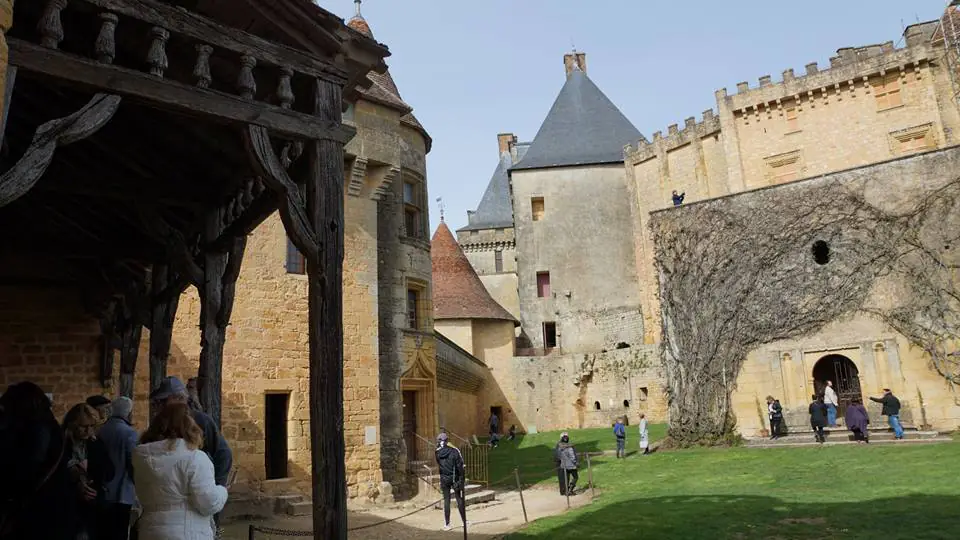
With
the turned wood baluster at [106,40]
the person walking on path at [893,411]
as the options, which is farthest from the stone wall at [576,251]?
the turned wood baluster at [106,40]

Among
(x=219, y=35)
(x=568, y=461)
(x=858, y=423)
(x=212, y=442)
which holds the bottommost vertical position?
(x=568, y=461)

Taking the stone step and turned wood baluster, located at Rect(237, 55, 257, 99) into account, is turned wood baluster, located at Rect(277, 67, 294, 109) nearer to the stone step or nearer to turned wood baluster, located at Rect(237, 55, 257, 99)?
turned wood baluster, located at Rect(237, 55, 257, 99)

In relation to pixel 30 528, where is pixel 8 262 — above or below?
above

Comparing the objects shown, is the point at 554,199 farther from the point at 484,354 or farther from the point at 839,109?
the point at 839,109

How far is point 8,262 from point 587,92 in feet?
121

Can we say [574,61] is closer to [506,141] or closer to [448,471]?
[506,141]

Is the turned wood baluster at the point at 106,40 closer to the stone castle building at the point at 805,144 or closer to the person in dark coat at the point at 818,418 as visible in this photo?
the person in dark coat at the point at 818,418

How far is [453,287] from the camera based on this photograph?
31.2 meters

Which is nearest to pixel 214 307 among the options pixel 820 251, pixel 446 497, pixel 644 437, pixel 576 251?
pixel 446 497

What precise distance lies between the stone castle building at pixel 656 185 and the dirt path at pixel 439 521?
784 centimetres

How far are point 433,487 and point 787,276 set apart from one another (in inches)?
432

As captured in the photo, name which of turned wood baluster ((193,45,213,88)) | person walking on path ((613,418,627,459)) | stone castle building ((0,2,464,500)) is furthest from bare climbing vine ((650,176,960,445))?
turned wood baluster ((193,45,213,88))

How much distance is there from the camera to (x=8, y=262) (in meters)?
8.66

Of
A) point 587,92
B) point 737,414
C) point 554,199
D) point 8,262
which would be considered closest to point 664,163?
point 554,199
